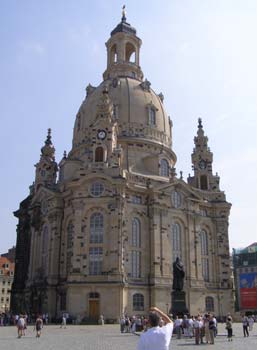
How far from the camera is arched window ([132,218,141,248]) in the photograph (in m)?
55.1

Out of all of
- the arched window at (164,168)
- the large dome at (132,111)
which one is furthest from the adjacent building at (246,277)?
the large dome at (132,111)

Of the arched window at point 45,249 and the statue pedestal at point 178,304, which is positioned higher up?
the arched window at point 45,249

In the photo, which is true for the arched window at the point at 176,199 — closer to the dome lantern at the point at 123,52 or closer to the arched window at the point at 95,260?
the arched window at the point at 95,260

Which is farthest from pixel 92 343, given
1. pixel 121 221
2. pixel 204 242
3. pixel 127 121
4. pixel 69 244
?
pixel 127 121

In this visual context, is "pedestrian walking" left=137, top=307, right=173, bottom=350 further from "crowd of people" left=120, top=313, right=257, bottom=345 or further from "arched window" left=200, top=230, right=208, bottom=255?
"arched window" left=200, top=230, right=208, bottom=255

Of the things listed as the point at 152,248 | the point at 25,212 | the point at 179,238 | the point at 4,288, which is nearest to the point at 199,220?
the point at 179,238

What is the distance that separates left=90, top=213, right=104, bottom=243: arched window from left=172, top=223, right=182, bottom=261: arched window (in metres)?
10.9

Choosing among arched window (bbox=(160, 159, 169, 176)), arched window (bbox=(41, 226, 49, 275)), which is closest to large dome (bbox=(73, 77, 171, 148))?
arched window (bbox=(160, 159, 169, 176))

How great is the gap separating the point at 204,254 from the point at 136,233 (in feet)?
38.7

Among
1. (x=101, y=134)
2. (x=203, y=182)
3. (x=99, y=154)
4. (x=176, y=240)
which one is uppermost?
(x=101, y=134)

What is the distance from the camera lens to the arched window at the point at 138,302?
2063 inches

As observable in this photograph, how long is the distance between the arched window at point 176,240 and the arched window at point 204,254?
4.40 metres

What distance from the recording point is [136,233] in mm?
55656

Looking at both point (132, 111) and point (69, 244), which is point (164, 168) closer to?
point (132, 111)
